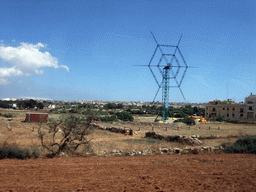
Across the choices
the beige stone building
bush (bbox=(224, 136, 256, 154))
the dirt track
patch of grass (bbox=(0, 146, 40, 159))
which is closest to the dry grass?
patch of grass (bbox=(0, 146, 40, 159))

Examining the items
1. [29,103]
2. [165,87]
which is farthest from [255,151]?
[29,103]

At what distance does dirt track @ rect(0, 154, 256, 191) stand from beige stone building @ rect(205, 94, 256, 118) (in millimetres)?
63295

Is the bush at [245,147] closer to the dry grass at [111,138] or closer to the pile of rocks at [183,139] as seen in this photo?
the dry grass at [111,138]

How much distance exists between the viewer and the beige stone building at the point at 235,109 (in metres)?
64.9

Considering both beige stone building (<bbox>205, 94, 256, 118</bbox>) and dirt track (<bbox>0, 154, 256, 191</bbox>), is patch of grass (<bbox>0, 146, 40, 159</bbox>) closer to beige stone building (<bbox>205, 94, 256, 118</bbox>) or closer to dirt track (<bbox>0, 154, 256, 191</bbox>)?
dirt track (<bbox>0, 154, 256, 191</bbox>)

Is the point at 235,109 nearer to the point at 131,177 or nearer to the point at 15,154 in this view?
the point at 131,177

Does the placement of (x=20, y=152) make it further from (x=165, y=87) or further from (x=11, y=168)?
(x=165, y=87)

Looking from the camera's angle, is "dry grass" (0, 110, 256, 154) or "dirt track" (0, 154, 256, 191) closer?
"dirt track" (0, 154, 256, 191)

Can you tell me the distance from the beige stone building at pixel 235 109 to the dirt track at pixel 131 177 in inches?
2492

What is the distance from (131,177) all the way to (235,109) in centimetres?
6877

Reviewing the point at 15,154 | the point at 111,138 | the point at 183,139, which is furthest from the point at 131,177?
the point at 111,138

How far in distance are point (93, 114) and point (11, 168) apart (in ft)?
19.4

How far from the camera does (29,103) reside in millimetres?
104312

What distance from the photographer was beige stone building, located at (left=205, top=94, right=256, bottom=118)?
64875 mm
